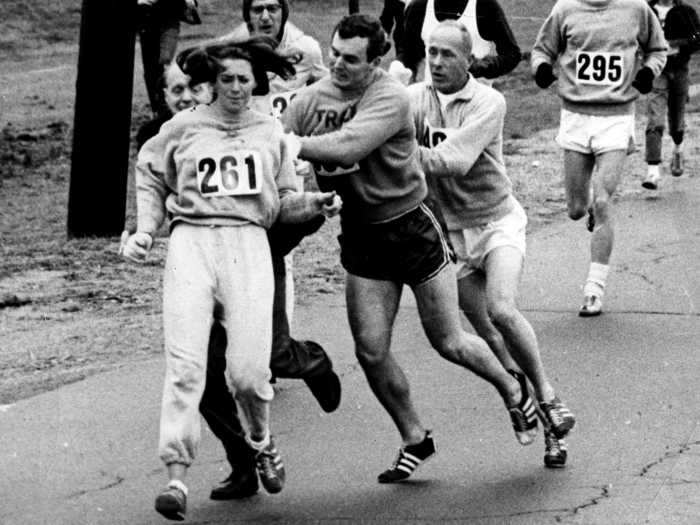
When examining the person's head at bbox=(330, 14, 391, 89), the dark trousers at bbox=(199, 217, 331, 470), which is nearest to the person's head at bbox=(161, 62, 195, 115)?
the person's head at bbox=(330, 14, 391, 89)

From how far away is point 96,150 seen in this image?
13203 mm

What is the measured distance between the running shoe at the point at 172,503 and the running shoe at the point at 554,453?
66.2 inches

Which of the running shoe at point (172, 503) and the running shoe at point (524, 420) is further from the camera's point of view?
the running shoe at point (524, 420)

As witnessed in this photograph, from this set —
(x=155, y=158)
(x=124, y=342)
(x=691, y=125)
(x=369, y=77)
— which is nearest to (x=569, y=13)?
(x=124, y=342)

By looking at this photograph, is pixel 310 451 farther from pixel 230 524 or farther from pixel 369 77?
pixel 369 77

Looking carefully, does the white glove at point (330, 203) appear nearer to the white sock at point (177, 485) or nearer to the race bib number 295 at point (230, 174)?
the race bib number 295 at point (230, 174)

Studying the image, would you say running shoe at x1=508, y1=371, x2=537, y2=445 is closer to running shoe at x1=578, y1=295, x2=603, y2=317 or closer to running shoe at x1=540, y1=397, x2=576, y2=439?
running shoe at x1=540, y1=397, x2=576, y2=439

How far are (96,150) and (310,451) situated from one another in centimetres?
604

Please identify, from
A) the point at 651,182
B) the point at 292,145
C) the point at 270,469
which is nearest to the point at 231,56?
the point at 292,145

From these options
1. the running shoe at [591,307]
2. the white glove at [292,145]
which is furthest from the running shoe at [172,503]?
the running shoe at [591,307]

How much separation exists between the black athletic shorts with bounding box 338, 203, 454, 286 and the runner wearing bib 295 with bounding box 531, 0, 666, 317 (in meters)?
3.33

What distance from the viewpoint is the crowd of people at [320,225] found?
6504mm

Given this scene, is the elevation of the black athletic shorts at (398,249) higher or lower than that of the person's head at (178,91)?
lower

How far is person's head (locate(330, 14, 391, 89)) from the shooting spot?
6.90 meters
